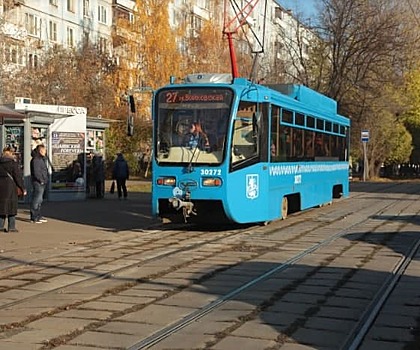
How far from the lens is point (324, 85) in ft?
157

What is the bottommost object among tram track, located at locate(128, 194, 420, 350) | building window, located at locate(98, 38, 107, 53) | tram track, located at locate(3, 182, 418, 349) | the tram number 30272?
tram track, located at locate(128, 194, 420, 350)

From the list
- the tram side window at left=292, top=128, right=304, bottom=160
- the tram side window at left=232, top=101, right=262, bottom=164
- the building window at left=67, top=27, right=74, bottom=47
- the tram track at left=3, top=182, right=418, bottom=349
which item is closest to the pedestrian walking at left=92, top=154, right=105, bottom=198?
the tram track at left=3, top=182, right=418, bottom=349

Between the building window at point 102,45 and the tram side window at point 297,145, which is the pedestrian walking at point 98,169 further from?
the building window at point 102,45

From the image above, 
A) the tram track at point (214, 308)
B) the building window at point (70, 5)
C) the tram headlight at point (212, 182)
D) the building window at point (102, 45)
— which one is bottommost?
the tram track at point (214, 308)

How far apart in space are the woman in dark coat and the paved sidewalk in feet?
1.34

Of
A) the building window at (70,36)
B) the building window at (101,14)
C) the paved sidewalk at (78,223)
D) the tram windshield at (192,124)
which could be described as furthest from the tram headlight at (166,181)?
the building window at (101,14)

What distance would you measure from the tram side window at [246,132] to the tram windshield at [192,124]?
324 millimetres

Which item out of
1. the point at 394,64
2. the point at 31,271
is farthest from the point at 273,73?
the point at 31,271

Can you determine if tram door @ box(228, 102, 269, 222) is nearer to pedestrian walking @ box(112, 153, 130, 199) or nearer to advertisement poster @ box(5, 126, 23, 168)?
advertisement poster @ box(5, 126, 23, 168)

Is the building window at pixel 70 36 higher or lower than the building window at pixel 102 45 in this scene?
higher

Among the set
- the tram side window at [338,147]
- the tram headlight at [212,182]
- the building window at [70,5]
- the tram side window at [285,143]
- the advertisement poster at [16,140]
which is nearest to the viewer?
the tram headlight at [212,182]

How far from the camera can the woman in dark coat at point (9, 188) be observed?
1648 cm

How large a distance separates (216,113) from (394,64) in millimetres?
31450

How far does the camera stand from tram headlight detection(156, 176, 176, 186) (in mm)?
16703
